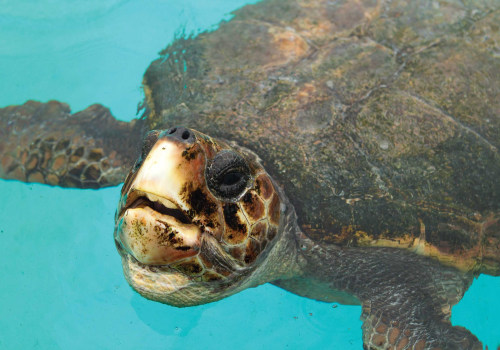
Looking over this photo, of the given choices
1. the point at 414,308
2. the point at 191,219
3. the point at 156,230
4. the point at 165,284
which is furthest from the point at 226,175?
the point at 414,308

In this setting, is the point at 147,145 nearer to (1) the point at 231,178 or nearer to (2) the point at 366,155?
(1) the point at 231,178

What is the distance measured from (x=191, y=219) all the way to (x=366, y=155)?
115cm

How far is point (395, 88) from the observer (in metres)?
2.38

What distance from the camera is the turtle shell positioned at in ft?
7.23

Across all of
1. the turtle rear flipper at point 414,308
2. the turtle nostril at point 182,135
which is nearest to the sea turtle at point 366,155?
the turtle rear flipper at point 414,308

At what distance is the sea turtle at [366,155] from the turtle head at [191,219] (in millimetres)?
17

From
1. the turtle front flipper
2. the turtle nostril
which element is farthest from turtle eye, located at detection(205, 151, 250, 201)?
the turtle front flipper

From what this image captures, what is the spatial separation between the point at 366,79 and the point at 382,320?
1.43 meters

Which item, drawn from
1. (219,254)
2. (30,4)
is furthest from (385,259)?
(30,4)

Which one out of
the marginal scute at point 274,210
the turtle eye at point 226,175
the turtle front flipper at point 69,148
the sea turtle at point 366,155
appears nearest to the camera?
the turtle eye at point 226,175

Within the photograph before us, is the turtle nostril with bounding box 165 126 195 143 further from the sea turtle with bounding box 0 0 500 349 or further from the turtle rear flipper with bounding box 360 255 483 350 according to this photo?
the turtle rear flipper with bounding box 360 255 483 350

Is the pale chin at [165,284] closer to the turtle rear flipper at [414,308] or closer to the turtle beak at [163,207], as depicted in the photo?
the turtle beak at [163,207]

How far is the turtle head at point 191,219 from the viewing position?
1474mm

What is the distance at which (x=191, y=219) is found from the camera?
1541mm
